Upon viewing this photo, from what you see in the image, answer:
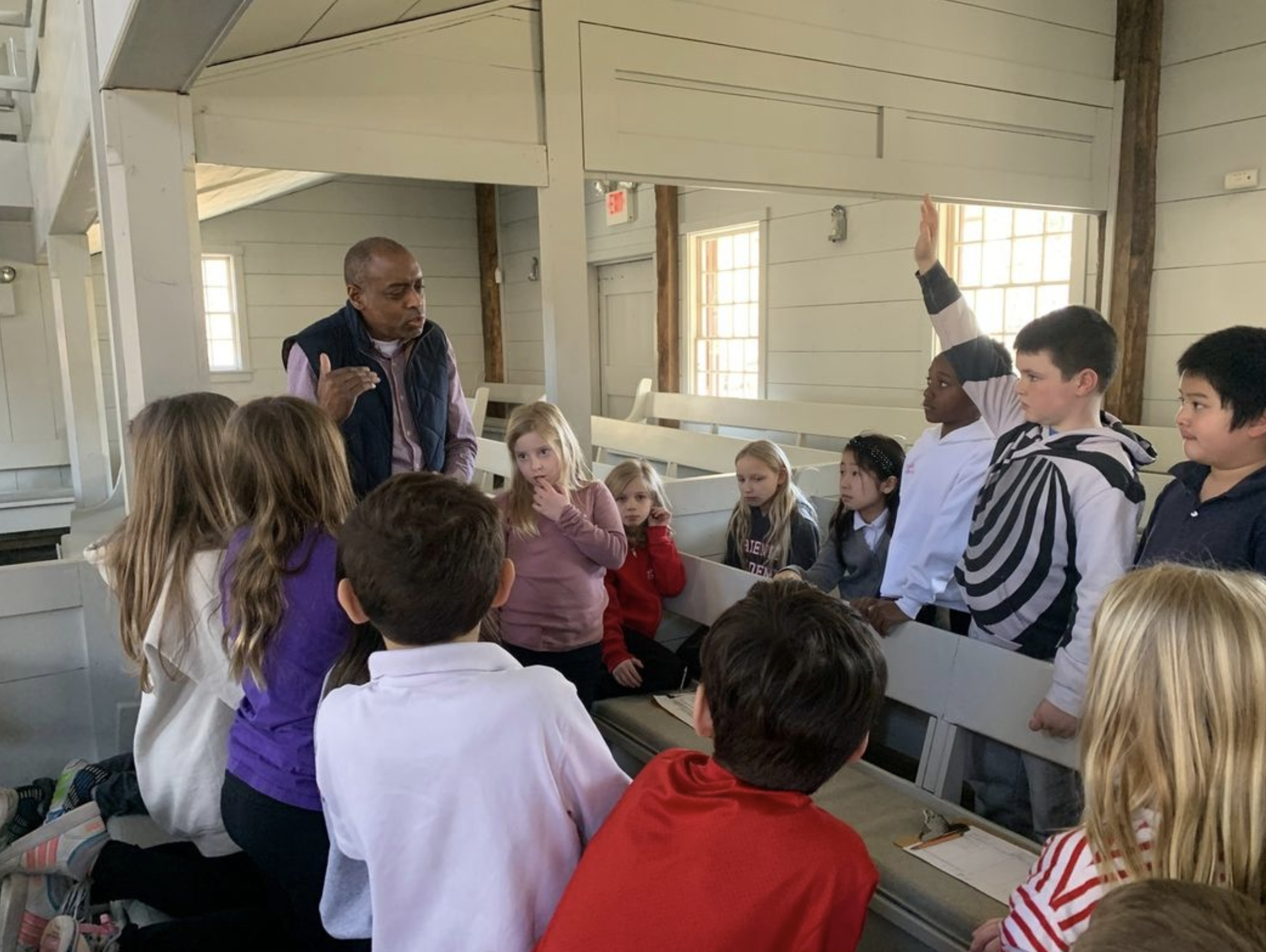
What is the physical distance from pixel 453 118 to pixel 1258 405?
7.38ft

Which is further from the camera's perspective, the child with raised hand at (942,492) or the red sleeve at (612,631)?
the red sleeve at (612,631)

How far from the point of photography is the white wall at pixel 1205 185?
171 inches

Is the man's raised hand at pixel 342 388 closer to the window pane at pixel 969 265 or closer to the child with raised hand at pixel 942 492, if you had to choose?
the child with raised hand at pixel 942 492

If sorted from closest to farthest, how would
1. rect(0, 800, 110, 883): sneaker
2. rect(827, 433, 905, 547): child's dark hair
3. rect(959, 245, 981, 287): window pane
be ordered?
rect(0, 800, 110, 883): sneaker → rect(827, 433, 905, 547): child's dark hair → rect(959, 245, 981, 287): window pane

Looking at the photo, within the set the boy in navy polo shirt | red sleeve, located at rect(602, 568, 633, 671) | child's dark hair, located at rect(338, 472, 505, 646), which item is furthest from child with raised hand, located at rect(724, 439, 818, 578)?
child's dark hair, located at rect(338, 472, 505, 646)

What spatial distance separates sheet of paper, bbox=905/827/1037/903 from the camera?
1.56m

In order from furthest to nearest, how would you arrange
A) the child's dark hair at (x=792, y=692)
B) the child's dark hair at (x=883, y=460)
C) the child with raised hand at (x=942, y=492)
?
the child's dark hair at (x=883, y=460), the child with raised hand at (x=942, y=492), the child's dark hair at (x=792, y=692)

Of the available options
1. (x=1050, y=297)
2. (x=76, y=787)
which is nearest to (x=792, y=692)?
(x=76, y=787)

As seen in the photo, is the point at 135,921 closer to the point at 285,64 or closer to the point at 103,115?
the point at 103,115

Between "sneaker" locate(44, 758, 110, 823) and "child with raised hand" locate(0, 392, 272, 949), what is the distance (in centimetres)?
39

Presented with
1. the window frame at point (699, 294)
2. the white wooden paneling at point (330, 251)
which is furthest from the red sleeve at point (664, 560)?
the white wooden paneling at point (330, 251)

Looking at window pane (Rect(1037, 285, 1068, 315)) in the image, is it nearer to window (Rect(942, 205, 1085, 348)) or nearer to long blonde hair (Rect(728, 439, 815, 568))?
window (Rect(942, 205, 1085, 348))

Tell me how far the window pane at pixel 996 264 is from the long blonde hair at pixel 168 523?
191 inches

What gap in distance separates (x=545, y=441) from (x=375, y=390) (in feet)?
1.49
